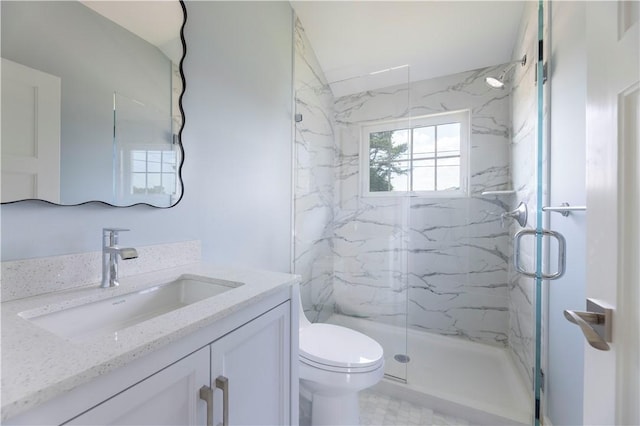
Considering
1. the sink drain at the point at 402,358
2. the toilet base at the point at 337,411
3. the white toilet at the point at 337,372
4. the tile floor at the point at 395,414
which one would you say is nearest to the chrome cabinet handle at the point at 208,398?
the white toilet at the point at 337,372

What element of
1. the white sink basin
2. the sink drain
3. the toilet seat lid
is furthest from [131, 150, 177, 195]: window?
the sink drain

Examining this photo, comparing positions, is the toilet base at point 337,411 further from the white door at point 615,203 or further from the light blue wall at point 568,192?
the white door at point 615,203

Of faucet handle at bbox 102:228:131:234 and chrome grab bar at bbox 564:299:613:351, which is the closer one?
chrome grab bar at bbox 564:299:613:351

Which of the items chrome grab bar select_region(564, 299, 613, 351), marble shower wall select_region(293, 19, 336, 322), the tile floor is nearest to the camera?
chrome grab bar select_region(564, 299, 613, 351)

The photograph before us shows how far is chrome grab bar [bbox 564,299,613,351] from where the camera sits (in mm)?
522

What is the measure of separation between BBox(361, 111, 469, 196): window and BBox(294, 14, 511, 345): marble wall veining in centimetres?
7

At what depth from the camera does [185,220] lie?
1208mm

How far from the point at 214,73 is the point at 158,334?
1261 millimetres

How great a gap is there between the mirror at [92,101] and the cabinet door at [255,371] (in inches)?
25.7

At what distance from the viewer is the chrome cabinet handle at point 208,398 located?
2.08 ft

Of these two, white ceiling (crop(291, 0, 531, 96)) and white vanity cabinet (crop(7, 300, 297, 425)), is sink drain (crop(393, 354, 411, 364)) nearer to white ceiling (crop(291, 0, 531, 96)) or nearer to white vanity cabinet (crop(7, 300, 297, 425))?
white vanity cabinet (crop(7, 300, 297, 425))

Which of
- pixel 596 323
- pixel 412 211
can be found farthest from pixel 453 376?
pixel 596 323

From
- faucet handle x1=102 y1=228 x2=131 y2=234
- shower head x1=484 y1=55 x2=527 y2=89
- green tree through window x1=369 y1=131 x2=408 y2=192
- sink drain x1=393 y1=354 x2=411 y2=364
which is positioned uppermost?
shower head x1=484 y1=55 x2=527 y2=89

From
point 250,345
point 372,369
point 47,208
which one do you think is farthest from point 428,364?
point 47,208
